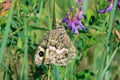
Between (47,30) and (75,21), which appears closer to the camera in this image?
(75,21)

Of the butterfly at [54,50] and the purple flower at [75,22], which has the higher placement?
the purple flower at [75,22]

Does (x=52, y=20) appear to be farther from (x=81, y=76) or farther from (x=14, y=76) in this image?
(x=14, y=76)

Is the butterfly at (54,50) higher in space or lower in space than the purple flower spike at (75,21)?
lower

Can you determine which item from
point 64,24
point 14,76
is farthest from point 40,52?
point 14,76

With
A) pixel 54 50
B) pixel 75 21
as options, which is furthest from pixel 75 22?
pixel 54 50

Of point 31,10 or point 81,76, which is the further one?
point 31,10

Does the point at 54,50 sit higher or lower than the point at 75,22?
lower

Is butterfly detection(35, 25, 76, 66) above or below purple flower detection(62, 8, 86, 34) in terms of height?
below

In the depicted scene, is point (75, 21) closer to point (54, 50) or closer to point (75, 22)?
point (75, 22)
